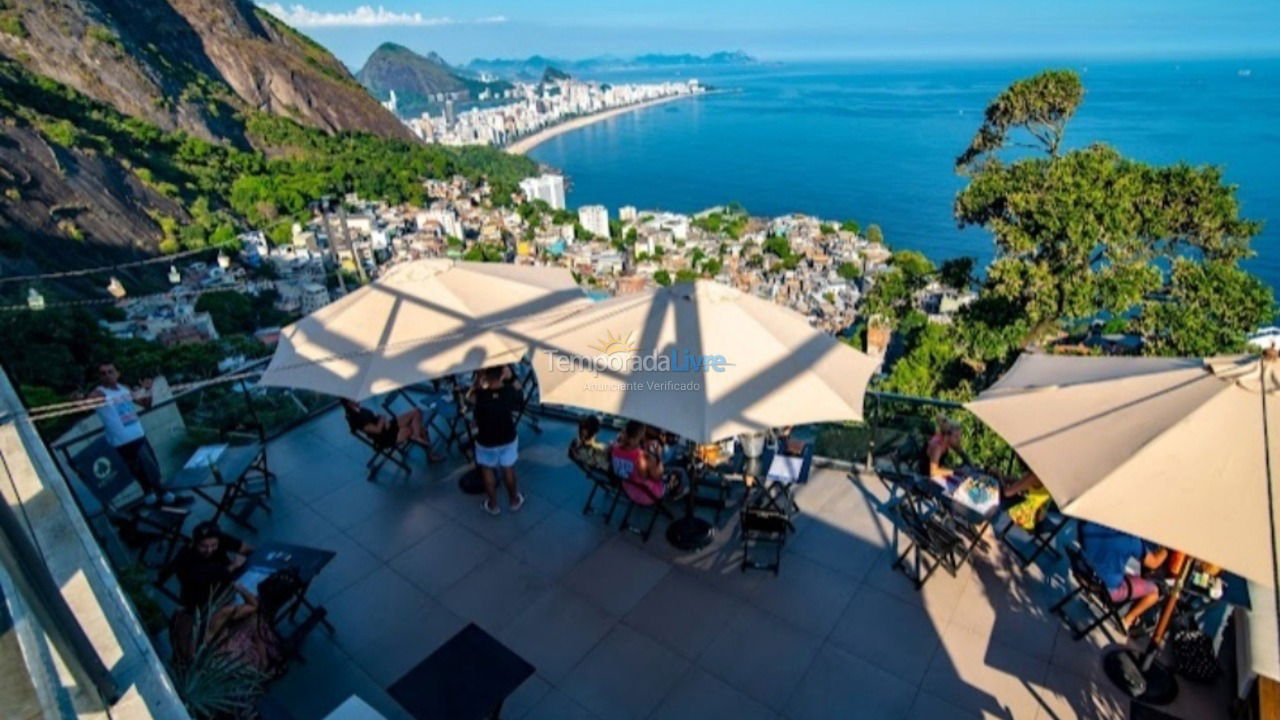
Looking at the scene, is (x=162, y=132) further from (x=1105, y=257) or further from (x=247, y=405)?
(x=1105, y=257)

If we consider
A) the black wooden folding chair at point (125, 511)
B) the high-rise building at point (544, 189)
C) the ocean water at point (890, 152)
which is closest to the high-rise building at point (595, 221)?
the high-rise building at point (544, 189)

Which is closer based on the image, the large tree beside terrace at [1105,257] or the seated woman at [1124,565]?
the seated woman at [1124,565]

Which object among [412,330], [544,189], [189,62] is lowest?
[544,189]

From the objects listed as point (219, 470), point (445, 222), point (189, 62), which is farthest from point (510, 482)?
point (189, 62)

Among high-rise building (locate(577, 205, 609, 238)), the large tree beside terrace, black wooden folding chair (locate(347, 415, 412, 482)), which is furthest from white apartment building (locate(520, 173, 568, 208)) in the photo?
black wooden folding chair (locate(347, 415, 412, 482))

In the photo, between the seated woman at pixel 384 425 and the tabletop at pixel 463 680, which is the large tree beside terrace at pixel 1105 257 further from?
the tabletop at pixel 463 680

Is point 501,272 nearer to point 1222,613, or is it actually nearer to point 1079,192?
point 1222,613

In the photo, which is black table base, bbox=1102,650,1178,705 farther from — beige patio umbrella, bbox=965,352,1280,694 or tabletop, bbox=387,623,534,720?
tabletop, bbox=387,623,534,720
